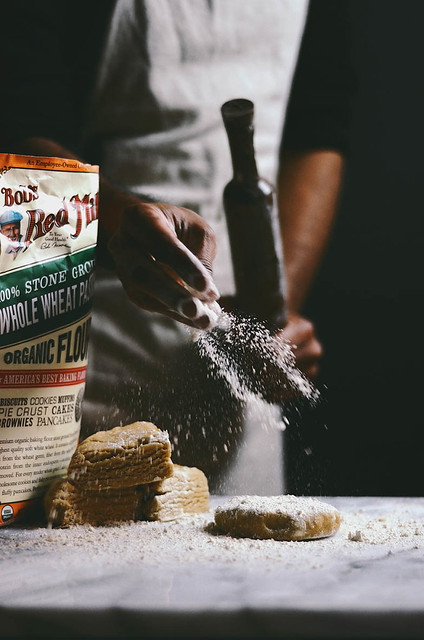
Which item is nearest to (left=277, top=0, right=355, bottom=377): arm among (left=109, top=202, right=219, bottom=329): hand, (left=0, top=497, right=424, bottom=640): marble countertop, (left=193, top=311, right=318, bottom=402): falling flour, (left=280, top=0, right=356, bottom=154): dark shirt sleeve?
(left=280, top=0, right=356, bottom=154): dark shirt sleeve

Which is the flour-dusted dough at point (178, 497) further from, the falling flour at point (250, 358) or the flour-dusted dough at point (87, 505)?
the falling flour at point (250, 358)

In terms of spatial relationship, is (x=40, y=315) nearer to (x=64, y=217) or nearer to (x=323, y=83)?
(x=64, y=217)

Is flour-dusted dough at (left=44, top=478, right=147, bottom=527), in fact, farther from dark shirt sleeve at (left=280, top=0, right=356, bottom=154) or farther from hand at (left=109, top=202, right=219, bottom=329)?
dark shirt sleeve at (left=280, top=0, right=356, bottom=154)

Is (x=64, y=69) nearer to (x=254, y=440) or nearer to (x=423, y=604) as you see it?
(x=254, y=440)

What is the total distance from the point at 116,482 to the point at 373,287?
666 millimetres

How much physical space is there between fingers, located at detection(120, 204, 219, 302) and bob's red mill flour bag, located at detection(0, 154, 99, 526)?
0.06 metres

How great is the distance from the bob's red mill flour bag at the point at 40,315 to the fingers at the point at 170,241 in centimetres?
6

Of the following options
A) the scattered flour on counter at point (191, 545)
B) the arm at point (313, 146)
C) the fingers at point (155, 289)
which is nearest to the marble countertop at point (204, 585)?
the scattered flour on counter at point (191, 545)

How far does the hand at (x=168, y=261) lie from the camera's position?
2.82 feet

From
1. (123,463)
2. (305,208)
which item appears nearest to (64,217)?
(123,463)

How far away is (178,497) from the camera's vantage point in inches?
34.5

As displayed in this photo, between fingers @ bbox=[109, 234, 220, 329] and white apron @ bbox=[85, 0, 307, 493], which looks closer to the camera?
fingers @ bbox=[109, 234, 220, 329]

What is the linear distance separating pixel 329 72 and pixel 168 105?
298 millimetres

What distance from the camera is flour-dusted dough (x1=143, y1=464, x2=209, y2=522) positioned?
0.85 meters
